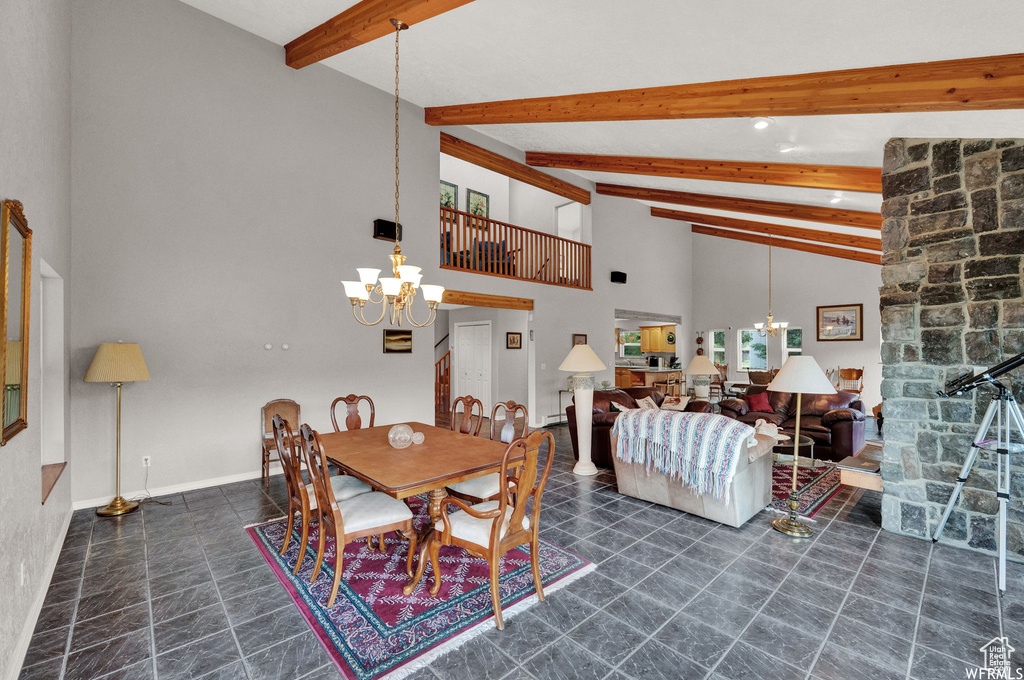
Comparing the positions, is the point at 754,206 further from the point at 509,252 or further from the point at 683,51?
the point at 683,51

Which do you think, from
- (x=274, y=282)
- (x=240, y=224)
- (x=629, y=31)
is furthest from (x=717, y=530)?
(x=240, y=224)

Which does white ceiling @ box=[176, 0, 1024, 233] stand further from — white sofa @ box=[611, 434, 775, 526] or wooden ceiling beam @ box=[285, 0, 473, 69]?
white sofa @ box=[611, 434, 775, 526]

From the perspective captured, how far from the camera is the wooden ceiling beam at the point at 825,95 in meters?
2.43

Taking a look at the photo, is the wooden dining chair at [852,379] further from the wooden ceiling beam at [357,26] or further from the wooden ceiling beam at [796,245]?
the wooden ceiling beam at [357,26]

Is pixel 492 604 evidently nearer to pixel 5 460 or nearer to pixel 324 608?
pixel 324 608

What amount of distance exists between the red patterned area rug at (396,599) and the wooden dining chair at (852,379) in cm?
894

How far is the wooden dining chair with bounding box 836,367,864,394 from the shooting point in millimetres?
8969

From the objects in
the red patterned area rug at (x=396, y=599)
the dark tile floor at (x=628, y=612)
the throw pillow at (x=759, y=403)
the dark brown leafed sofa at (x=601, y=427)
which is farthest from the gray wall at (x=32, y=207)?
the throw pillow at (x=759, y=403)

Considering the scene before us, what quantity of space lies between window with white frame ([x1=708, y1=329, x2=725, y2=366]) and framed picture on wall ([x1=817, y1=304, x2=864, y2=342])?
6.78 feet

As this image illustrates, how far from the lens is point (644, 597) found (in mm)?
2461

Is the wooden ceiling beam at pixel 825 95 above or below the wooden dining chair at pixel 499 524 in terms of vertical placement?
above

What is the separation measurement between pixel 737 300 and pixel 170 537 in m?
11.4

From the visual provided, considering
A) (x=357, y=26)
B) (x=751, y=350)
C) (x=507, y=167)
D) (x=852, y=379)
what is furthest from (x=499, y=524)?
(x=751, y=350)

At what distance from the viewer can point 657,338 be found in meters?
12.0
